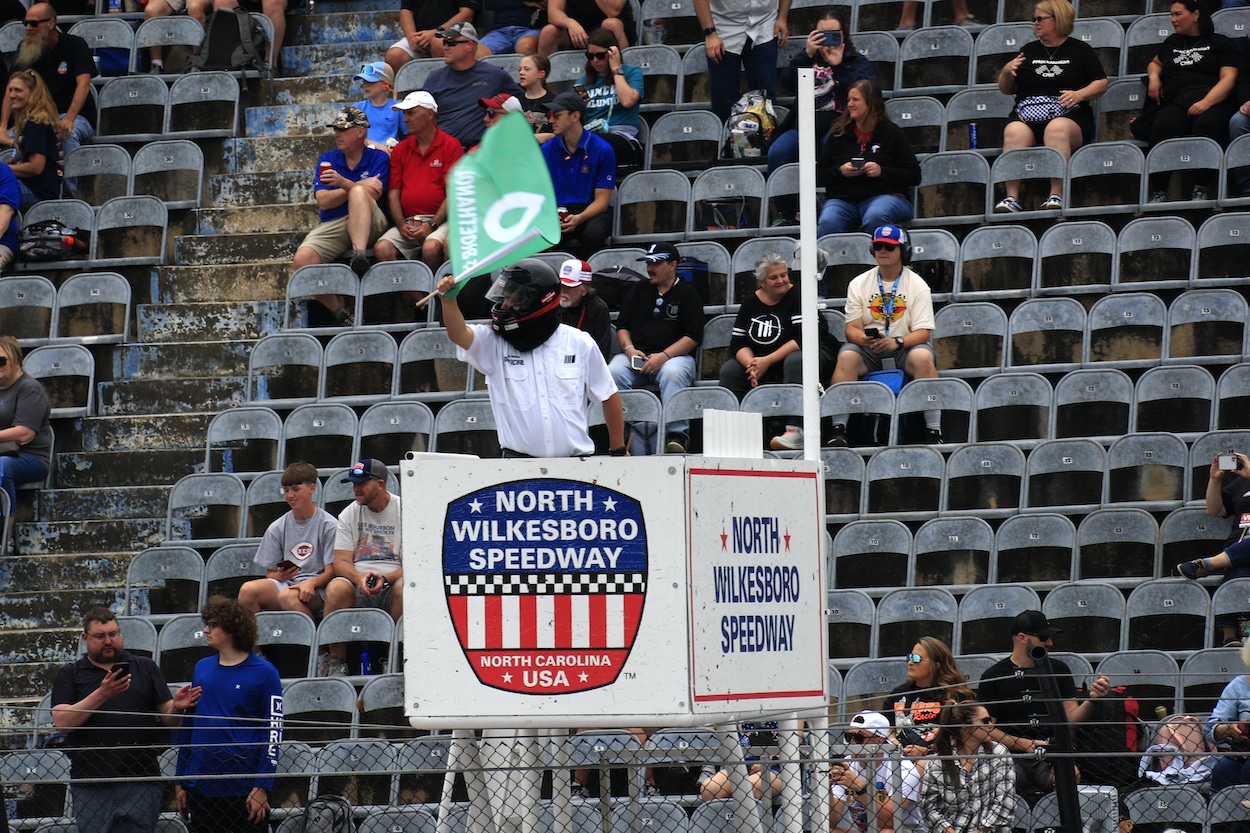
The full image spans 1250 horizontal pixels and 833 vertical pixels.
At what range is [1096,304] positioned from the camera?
10703 millimetres

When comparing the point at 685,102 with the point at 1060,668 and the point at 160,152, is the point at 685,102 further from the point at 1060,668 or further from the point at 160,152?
the point at 1060,668

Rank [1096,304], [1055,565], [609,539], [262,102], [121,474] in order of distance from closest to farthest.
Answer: [609,539] < [1055,565] < [1096,304] < [121,474] < [262,102]

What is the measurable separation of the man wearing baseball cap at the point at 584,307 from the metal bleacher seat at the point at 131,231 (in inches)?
146

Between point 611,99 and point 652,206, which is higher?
point 611,99

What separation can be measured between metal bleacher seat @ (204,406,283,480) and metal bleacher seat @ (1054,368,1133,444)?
5144mm

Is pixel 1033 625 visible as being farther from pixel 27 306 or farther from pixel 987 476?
pixel 27 306

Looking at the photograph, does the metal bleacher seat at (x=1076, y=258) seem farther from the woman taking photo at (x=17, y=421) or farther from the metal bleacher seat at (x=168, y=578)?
the woman taking photo at (x=17, y=421)

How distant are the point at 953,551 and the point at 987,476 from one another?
1.99 feet

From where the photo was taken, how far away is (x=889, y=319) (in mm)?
10781

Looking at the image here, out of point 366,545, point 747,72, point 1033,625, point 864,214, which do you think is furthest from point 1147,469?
point 747,72

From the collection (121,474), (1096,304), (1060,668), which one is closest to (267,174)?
(121,474)

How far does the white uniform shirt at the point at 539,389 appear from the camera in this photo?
6.00 meters

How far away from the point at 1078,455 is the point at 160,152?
25.8 feet

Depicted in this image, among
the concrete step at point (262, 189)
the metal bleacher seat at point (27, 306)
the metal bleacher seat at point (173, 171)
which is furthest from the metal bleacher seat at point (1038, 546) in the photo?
the metal bleacher seat at point (173, 171)
